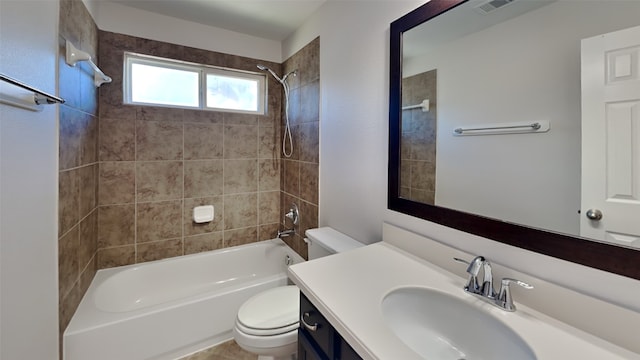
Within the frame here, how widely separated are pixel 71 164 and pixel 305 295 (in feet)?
5.09

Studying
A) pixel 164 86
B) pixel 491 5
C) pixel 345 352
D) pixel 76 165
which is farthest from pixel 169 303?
pixel 491 5

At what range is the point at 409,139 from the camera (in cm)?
131

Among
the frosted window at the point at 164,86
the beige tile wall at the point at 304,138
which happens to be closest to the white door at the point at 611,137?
the beige tile wall at the point at 304,138

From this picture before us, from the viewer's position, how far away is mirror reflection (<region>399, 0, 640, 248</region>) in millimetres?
719

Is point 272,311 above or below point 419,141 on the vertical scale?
below

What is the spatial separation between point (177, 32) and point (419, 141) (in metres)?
2.25

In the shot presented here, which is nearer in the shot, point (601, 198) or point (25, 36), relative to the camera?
point (601, 198)

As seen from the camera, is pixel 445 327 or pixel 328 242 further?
pixel 328 242

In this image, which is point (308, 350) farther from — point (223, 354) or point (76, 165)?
point (76, 165)

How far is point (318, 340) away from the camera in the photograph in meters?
0.91

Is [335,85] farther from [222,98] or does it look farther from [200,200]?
[200,200]

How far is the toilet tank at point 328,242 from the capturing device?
156 cm

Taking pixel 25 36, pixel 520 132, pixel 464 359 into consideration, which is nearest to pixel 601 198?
pixel 520 132

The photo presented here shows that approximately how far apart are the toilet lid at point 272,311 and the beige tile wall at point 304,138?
0.65 metres
